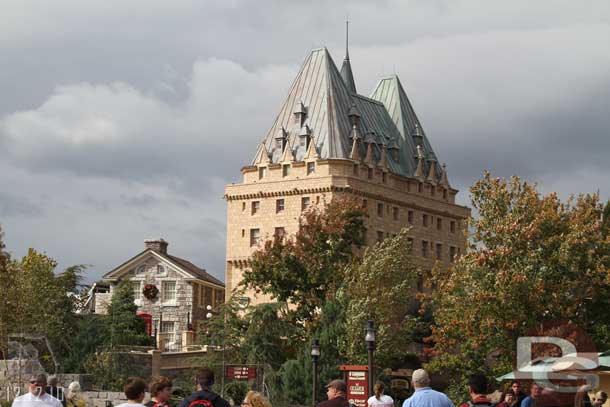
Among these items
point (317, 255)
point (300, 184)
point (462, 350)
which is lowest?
point (462, 350)

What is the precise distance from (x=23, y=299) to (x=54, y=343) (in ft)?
9.36

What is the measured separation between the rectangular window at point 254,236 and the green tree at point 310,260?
66.9 ft

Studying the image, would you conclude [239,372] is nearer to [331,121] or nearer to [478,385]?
[478,385]

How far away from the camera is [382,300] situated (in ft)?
197

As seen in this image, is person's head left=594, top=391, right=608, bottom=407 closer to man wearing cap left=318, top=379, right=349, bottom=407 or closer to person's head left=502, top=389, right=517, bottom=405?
person's head left=502, top=389, right=517, bottom=405

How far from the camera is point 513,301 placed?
49812 millimetres

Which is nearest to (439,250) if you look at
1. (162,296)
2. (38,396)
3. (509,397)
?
(162,296)

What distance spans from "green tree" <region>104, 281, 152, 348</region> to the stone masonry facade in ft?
69.6

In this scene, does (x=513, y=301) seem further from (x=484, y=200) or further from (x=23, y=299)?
(x=23, y=299)

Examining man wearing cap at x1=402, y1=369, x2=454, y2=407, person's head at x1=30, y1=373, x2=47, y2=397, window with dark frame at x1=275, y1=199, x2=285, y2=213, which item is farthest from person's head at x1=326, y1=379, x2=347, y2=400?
window with dark frame at x1=275, y1=199, x2=285, y2=213

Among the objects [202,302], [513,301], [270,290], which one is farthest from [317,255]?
[202,302]

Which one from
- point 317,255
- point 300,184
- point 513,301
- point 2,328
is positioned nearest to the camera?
point 513,301

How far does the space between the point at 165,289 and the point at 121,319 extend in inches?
1149

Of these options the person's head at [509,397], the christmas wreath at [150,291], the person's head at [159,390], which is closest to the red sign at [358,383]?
the person's head at [509,397]
